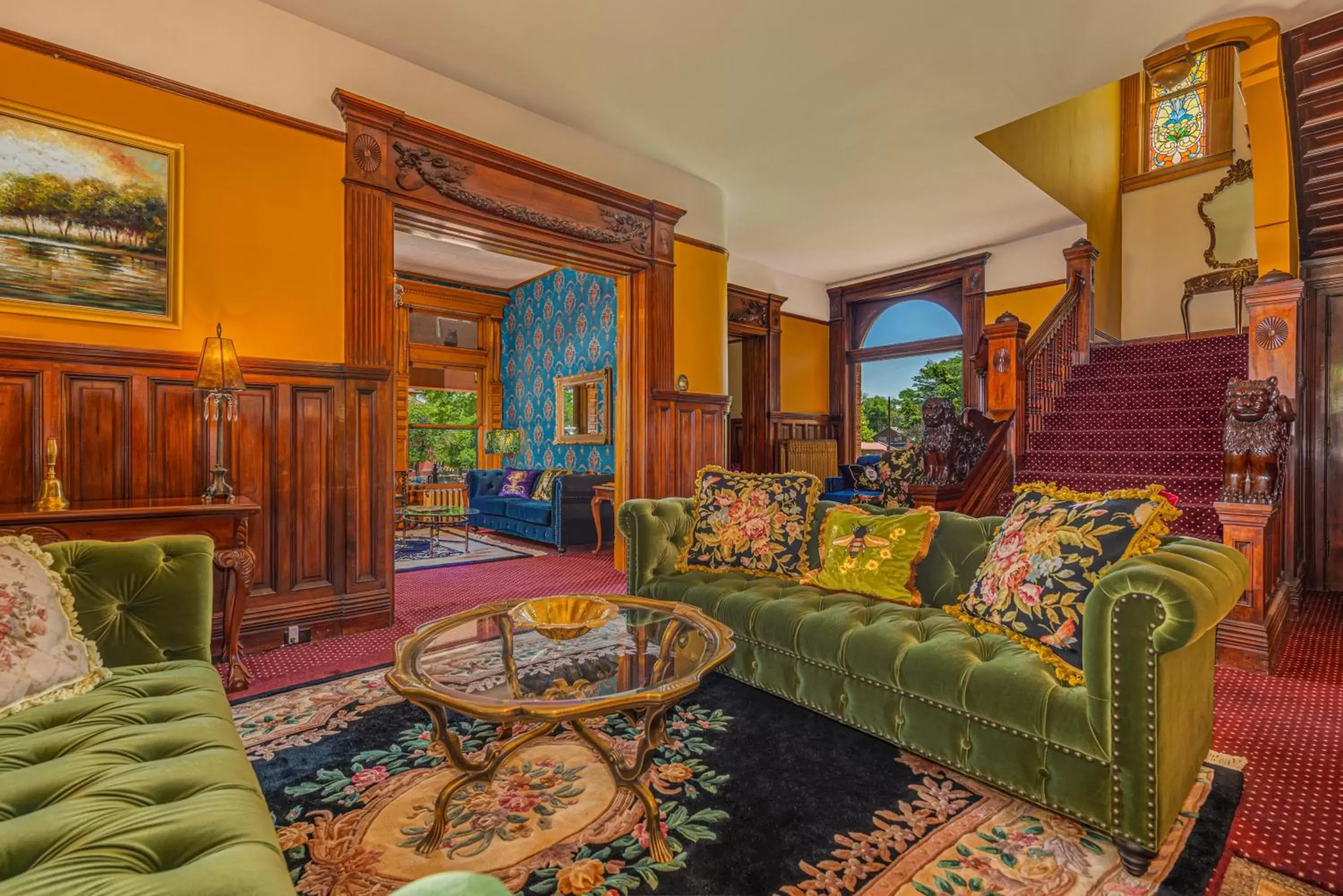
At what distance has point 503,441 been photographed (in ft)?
27.4

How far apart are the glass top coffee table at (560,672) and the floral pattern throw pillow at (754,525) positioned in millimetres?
730

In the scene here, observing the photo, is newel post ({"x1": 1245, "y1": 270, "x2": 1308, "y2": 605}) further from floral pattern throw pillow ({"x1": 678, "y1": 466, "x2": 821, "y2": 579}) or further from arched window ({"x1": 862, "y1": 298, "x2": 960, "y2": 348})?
arched window ({"x1": 862, "y1": 298, "x2": 960, "y2": 348})

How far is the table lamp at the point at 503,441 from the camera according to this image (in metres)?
8.35

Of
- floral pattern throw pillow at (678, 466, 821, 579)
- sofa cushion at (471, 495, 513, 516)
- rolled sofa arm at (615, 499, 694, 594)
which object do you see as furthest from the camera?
sofa cushion at (471, 495, 513, 516)

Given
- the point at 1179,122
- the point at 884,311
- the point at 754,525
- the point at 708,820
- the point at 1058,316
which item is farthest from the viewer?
the point at 884,311

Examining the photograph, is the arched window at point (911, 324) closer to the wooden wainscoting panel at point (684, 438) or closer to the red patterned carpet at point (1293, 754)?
the wooden wainscoting panel at point (684, 438)

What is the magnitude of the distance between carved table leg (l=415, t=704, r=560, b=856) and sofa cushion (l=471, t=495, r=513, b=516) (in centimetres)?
547

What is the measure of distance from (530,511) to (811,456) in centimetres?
410

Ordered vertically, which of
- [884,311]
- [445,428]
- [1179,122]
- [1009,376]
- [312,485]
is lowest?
[312,485]

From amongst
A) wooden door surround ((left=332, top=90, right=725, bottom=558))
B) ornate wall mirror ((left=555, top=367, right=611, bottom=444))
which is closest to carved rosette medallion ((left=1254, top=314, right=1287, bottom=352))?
wooden door surround ((left=332, top=90, right=725, bottom=558))

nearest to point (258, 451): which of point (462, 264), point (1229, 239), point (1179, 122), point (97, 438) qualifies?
point (97, 438)

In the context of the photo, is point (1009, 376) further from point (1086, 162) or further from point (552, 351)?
point (552, 351)

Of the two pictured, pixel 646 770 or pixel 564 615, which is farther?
pixel 564 615

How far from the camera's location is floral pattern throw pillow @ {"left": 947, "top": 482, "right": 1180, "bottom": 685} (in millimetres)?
1763
